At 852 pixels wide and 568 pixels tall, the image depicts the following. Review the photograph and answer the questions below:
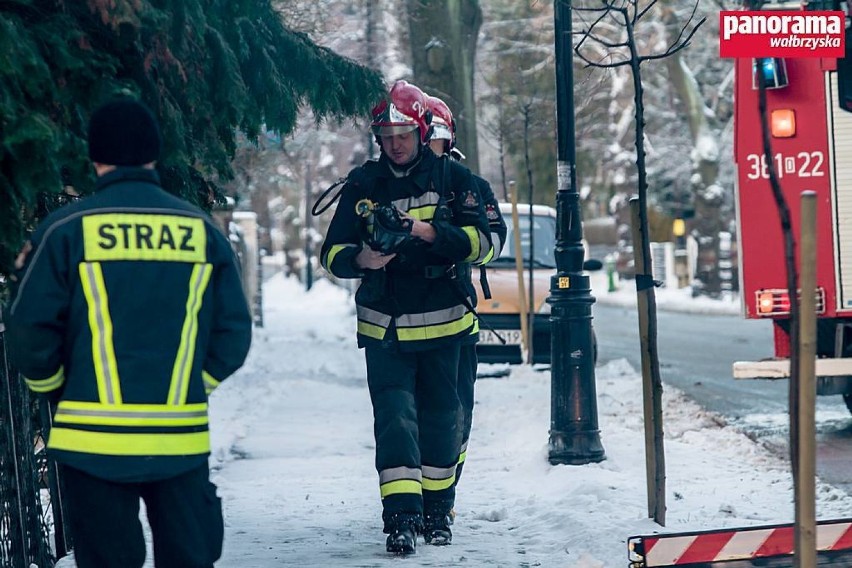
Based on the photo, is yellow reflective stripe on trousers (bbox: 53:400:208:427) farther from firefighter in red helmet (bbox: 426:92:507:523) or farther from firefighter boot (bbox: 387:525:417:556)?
firefighter in red helmet (bbox: 426:92:507:523)

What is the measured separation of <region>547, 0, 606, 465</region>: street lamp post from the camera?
8.93 m

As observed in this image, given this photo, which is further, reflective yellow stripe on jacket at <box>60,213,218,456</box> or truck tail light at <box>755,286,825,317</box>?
truck tail light at <box>755,286,825,317</box>

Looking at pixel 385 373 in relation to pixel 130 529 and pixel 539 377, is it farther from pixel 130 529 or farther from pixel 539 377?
pixel 539 377

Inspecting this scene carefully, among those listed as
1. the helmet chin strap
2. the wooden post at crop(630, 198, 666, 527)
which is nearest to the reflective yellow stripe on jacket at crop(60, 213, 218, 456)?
the helmet chin strap

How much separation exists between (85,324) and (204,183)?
8.30 feet

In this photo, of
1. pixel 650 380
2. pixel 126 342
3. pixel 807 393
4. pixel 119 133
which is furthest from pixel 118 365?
pixel 650 380

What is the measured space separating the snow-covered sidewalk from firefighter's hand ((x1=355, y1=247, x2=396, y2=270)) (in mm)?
1244

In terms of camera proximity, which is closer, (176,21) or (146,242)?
(146,242)

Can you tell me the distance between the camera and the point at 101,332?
4129 mm

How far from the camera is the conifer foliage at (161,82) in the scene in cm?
477

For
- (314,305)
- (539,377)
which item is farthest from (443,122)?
(314,305)

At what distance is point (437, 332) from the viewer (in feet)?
21.8

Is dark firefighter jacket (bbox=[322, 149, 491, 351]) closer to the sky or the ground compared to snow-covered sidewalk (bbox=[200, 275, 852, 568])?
closer to the sky

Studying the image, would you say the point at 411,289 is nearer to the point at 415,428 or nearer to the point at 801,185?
the point at 415,428
